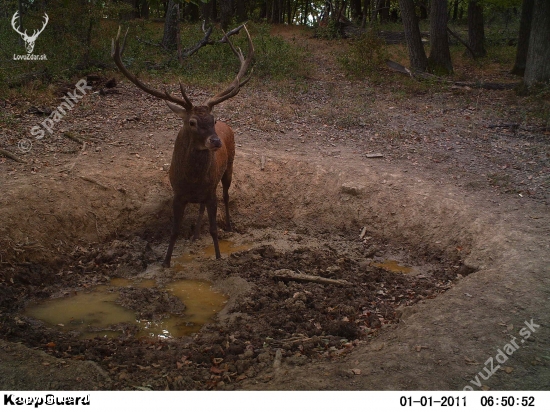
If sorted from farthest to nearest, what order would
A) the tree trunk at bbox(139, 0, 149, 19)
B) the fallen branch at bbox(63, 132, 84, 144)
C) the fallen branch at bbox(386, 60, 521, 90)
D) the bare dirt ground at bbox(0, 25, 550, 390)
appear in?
the tree trunk at bbox(139, 0, 149, 19)
the fallen branch at bbox(386, 60, 521, 90)
the fallen branch at bbox(63, 132, 84, 144)
the bare dirt ground at bbox(0, 25, 550, 390)

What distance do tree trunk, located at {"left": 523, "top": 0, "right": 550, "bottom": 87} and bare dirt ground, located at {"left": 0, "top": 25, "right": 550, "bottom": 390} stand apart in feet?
2.17

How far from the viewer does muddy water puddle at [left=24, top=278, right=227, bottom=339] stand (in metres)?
5.29

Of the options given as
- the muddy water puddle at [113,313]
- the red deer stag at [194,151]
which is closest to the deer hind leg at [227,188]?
the red deer stag at [194,151]

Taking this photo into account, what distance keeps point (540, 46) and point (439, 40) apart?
2.90 metres

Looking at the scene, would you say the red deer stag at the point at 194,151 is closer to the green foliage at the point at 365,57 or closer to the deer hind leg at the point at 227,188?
the deer hind leg at the point at 227,188

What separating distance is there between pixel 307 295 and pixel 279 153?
363 cm

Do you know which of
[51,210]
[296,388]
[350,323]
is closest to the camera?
[296,388]

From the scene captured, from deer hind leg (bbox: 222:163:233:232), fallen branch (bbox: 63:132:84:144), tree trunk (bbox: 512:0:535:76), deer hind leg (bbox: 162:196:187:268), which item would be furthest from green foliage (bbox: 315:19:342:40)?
deer hind leg (bbox: 162:196:187:268)

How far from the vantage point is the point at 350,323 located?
202 inches

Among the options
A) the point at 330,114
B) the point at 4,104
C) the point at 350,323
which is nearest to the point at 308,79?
the point at 330,114

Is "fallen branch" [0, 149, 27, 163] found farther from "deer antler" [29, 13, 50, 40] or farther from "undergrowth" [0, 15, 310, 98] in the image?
"deer antler" [29, 13, 50, 40]

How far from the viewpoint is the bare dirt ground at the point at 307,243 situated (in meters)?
4.22

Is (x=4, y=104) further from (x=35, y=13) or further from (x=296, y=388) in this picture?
(x=296, y=388)

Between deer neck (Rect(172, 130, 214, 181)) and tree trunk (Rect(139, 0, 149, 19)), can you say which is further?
tree trunk (Rect(139, 0, 149, 19))
